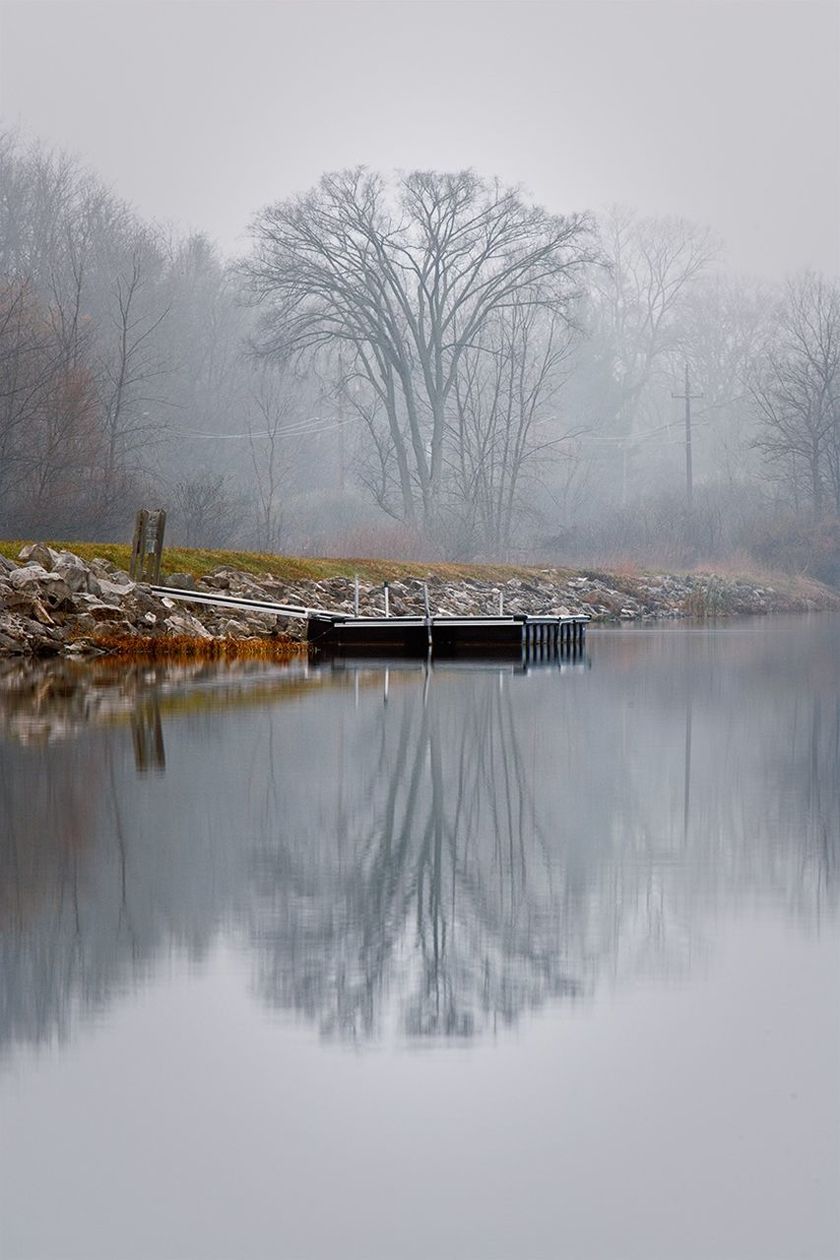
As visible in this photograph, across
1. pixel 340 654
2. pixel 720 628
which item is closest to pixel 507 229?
pixel 720 628

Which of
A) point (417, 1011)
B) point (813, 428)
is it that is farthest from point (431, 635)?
point (813, 428)

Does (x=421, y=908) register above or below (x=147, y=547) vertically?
below

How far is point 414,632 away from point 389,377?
29939mm

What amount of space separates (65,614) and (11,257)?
3785 cm

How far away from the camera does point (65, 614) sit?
25.5 metres

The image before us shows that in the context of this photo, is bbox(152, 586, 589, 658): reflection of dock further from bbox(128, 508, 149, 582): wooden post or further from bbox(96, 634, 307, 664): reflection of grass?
bbox(96, 634, 307, 664): reflection of grass

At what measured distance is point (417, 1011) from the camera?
4934 millimetres

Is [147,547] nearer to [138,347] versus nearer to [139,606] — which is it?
[139,606]

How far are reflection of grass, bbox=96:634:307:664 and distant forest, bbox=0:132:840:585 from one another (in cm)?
1142

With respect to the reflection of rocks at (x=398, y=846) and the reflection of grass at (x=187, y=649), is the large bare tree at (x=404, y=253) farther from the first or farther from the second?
the reflection of rocks at (x=398, y=846)

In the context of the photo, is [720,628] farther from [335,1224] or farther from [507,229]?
[335,1224]

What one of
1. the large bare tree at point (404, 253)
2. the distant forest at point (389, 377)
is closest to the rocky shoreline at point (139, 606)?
the distant forest at point (389, 377)

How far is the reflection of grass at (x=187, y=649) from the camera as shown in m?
24.7

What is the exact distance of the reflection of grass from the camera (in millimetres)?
24703
